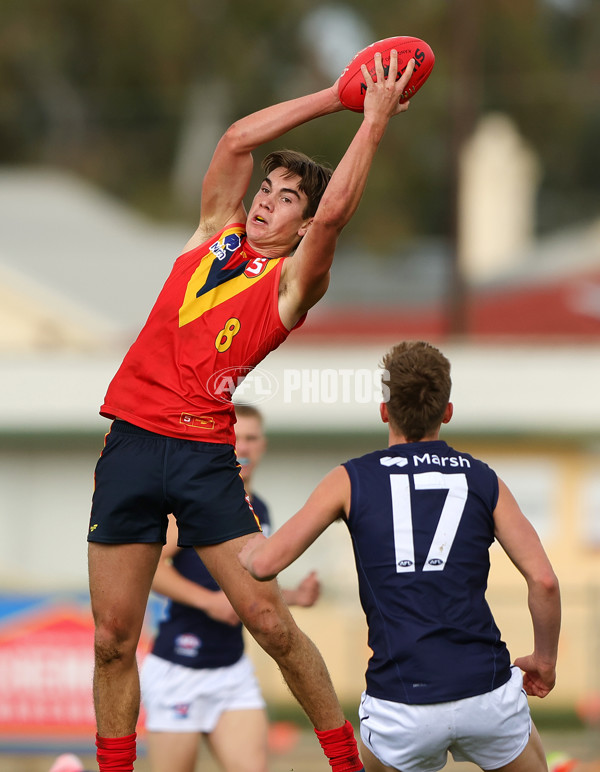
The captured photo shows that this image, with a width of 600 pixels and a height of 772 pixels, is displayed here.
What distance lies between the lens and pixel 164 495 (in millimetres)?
4586

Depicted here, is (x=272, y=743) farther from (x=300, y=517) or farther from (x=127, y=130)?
(x=127, y=130)

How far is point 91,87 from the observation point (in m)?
34.3

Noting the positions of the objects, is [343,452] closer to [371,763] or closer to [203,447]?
[203,447]

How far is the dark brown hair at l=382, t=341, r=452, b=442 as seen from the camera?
418 cm

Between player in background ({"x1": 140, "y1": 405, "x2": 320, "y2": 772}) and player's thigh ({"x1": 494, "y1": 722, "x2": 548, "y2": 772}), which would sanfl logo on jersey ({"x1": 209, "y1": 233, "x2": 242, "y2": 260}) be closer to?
player in background ({"x1": 140, "y1": 405, "x2": 320, "y2": 772})

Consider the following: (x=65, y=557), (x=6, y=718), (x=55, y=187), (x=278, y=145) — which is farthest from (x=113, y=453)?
(x=278, y=145)

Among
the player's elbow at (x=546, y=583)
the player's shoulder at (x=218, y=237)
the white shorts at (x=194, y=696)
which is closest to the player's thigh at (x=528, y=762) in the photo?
the player's elbow at (x=546, y=583)

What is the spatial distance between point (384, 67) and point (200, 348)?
1.33 meters

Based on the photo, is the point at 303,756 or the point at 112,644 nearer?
the point at 112,644

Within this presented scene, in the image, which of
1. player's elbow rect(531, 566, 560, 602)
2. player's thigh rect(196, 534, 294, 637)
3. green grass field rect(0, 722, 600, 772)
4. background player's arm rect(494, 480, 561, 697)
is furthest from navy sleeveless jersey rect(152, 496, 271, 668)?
green grass field rect(0, 722, 600, 772)

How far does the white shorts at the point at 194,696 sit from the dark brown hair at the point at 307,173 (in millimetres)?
2545

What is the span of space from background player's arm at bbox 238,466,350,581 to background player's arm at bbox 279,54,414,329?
0.89 meters

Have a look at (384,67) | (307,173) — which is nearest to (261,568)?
(307,173)

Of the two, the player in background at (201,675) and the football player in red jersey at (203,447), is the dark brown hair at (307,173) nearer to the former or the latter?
the football player in red jersey at (203,447)
